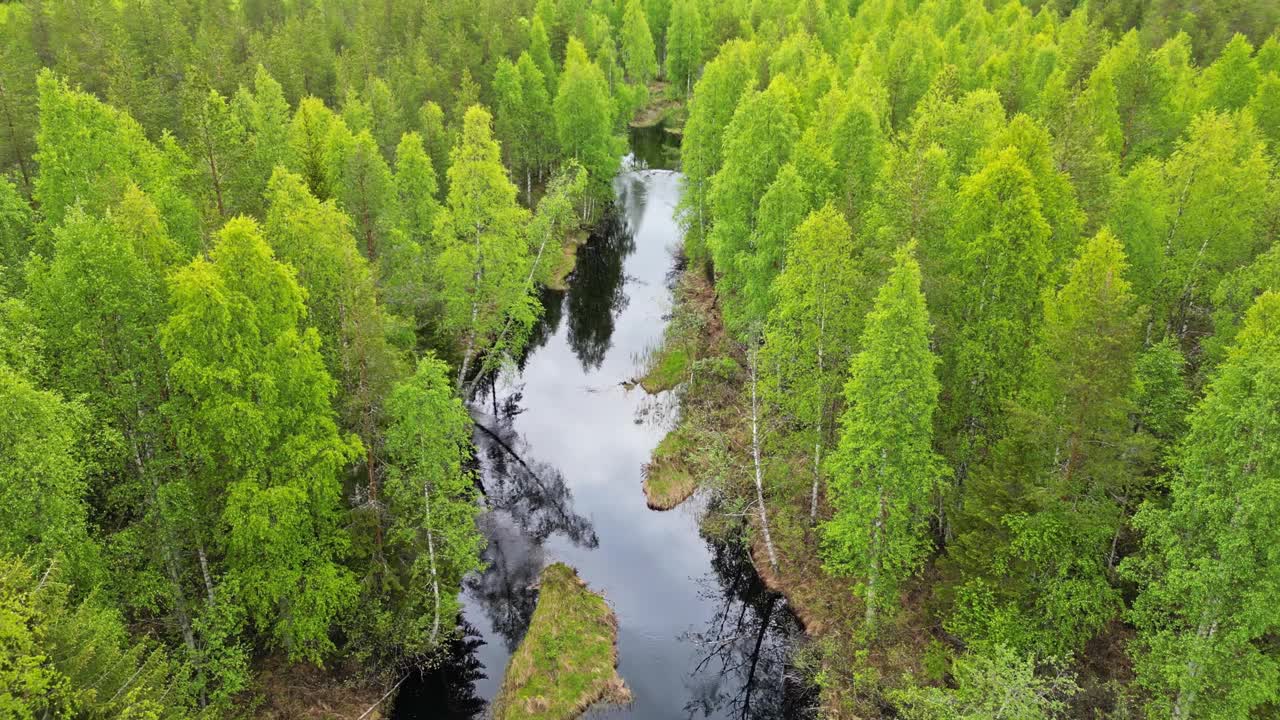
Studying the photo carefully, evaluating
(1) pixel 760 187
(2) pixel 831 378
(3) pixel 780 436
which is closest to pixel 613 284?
(1) pixel 760 187

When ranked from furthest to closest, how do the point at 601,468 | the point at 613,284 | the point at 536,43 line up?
the point at 536,43
the point at 613,284
the point at 601,468

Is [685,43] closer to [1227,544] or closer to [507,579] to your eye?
[507,579]

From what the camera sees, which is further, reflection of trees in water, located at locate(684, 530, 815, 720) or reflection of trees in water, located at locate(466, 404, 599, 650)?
reflection of trees in water, located at locate(466, 404, 599, 650)

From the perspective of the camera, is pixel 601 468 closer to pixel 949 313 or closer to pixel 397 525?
pixel 397 525

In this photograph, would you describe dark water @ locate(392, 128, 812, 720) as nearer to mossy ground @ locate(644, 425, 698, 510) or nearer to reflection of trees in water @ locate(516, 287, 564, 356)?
reflection of trees in water @ locate(516, 287, 564, 356)

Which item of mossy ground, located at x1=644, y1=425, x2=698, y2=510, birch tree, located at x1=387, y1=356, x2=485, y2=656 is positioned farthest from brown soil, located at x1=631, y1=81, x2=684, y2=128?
birch tree, located at x1=387, y1=356, x2=485, y2=656

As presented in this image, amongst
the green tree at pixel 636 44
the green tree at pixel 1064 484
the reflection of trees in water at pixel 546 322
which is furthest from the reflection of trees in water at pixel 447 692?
the green tree at pixel 636 44

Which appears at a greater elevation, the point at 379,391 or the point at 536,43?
the point at 536,43

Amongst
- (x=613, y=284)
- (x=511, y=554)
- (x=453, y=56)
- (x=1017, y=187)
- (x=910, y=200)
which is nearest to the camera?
(x=1017, y=187)
